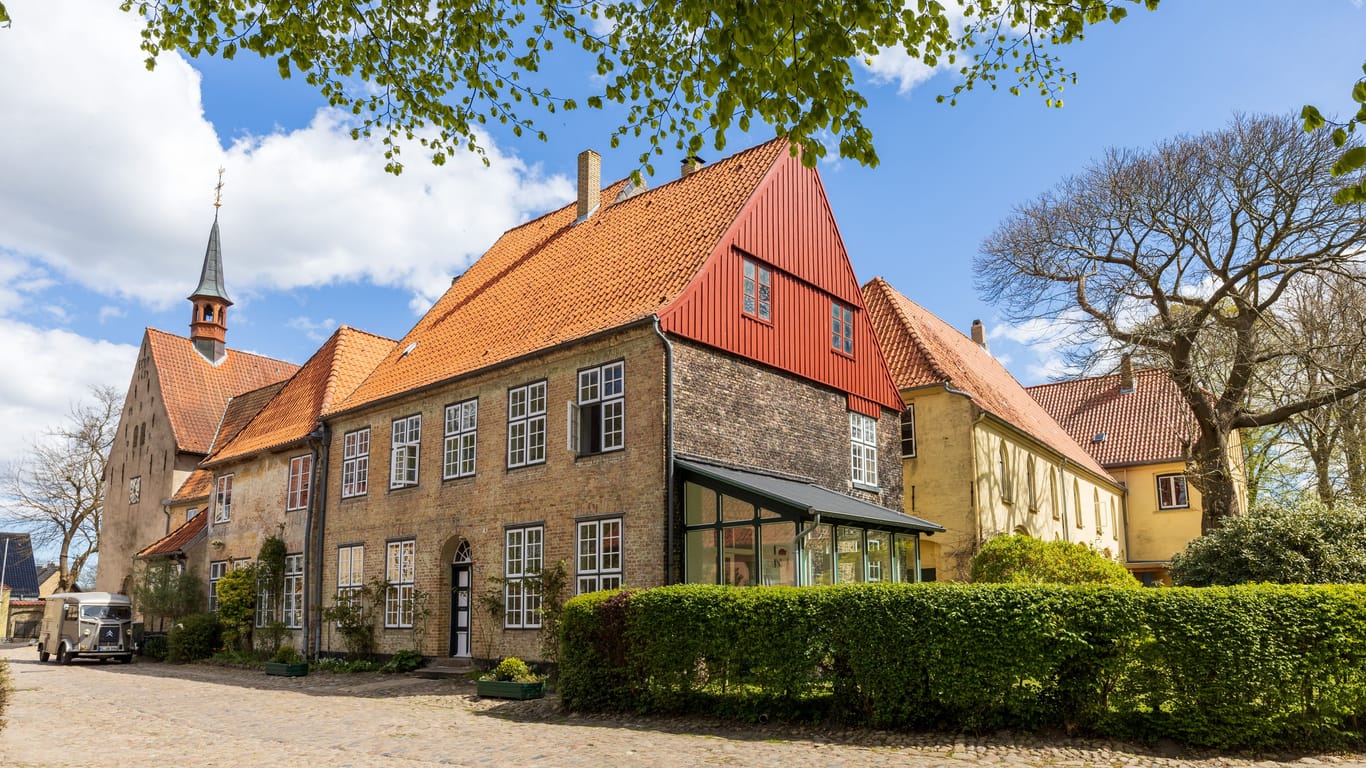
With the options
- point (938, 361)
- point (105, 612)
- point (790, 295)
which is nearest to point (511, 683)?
point (790, 295)

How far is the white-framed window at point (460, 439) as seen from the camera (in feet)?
66.7

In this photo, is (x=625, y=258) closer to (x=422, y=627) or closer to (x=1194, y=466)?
(x=422, y=627)

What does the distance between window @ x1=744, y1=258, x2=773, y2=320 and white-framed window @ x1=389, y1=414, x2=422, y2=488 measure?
7.91 meters

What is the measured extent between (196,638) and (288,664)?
636cm

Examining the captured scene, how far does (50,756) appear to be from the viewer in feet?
34.3

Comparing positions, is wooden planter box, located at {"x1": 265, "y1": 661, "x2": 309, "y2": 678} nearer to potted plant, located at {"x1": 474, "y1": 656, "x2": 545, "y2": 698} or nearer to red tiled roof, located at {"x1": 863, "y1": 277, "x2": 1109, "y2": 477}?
potted plant, located at {"x1": 474, "y1": 656, "x2": 545, "y2": 698}

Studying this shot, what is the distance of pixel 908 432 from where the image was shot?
24641 millimetres

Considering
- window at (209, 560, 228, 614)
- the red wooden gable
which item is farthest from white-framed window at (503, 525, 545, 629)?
window at (209, 560, 228, 614)

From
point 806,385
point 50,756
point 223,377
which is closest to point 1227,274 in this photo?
point 806,385

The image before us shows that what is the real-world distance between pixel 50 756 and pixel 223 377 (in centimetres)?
3317

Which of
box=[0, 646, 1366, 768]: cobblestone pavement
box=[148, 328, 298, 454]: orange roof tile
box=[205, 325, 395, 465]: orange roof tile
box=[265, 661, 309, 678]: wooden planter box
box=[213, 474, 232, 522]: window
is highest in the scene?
box=[148, 328, 298, 454]: orange roof tile

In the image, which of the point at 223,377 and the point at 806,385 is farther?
the point at 223,377

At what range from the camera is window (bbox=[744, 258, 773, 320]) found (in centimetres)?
1889

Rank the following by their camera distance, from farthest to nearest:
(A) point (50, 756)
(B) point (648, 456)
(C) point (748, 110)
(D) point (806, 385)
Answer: (D) point (806, 385)
(B) point (648, 456)
(A) point (50, 756)
(C) point (748, 110)
